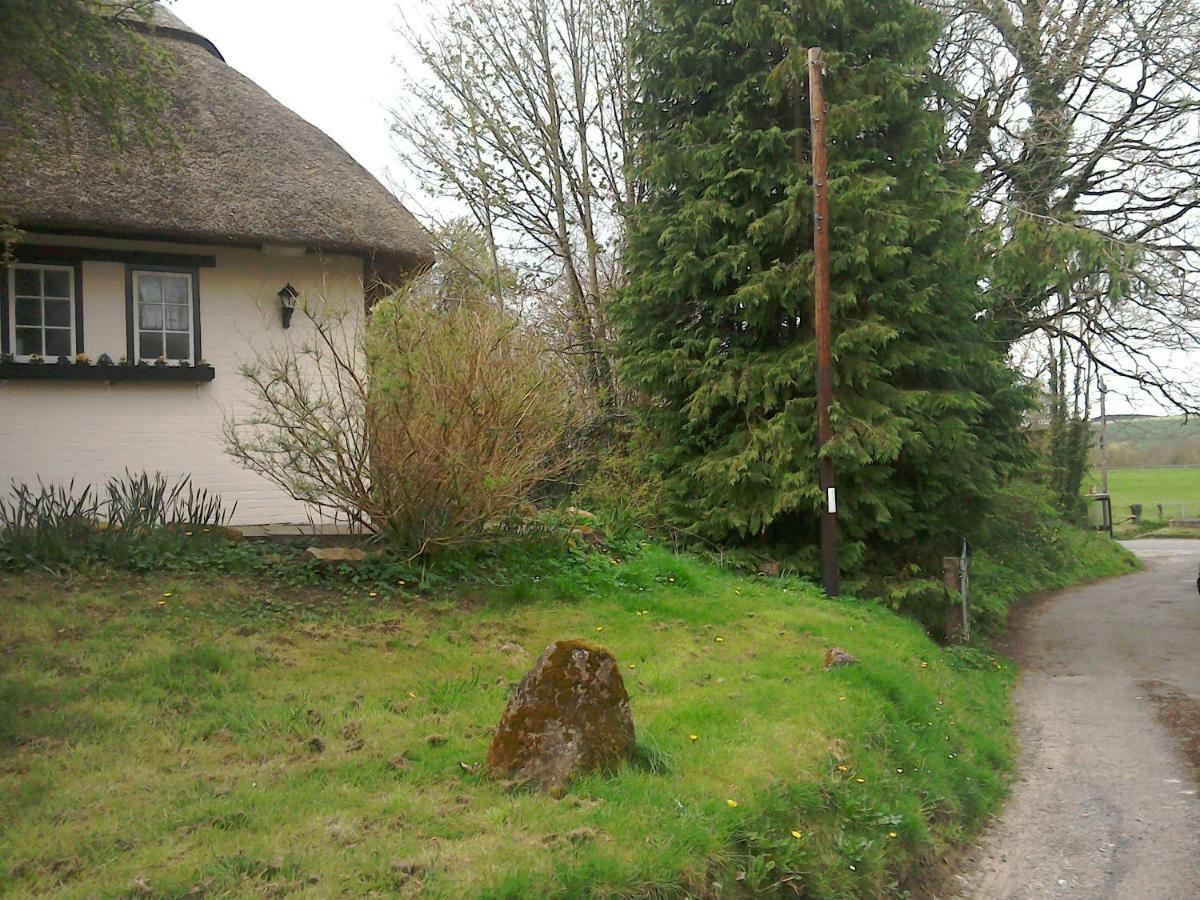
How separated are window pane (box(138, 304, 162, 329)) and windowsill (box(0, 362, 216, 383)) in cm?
63

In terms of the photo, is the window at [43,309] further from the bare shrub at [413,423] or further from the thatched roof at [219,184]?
the bare shrub at [413,423]

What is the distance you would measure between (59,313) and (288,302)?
2.62 metres

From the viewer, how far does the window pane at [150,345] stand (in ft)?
41.3

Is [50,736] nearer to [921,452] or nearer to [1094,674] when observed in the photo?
[921,452]

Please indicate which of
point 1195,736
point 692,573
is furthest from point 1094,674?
point 692,573

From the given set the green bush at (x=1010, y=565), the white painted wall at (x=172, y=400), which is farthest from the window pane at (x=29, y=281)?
the green bush at (x=1010, y=565)

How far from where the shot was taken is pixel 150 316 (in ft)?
41.5

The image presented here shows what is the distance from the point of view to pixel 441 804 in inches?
204

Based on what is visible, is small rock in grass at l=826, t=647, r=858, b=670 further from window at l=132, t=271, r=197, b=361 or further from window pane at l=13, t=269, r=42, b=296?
window pane at l=13, t=269, r=42, b=296

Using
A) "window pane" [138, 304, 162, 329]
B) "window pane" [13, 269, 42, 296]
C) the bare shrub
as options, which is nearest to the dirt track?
the bare shrub

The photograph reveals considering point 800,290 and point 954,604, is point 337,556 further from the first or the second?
point 954,604

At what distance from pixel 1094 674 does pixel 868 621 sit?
3.77 metres

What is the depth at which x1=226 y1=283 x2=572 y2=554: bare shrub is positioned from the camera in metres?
9.25

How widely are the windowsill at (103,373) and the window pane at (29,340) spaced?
11.0 inches
